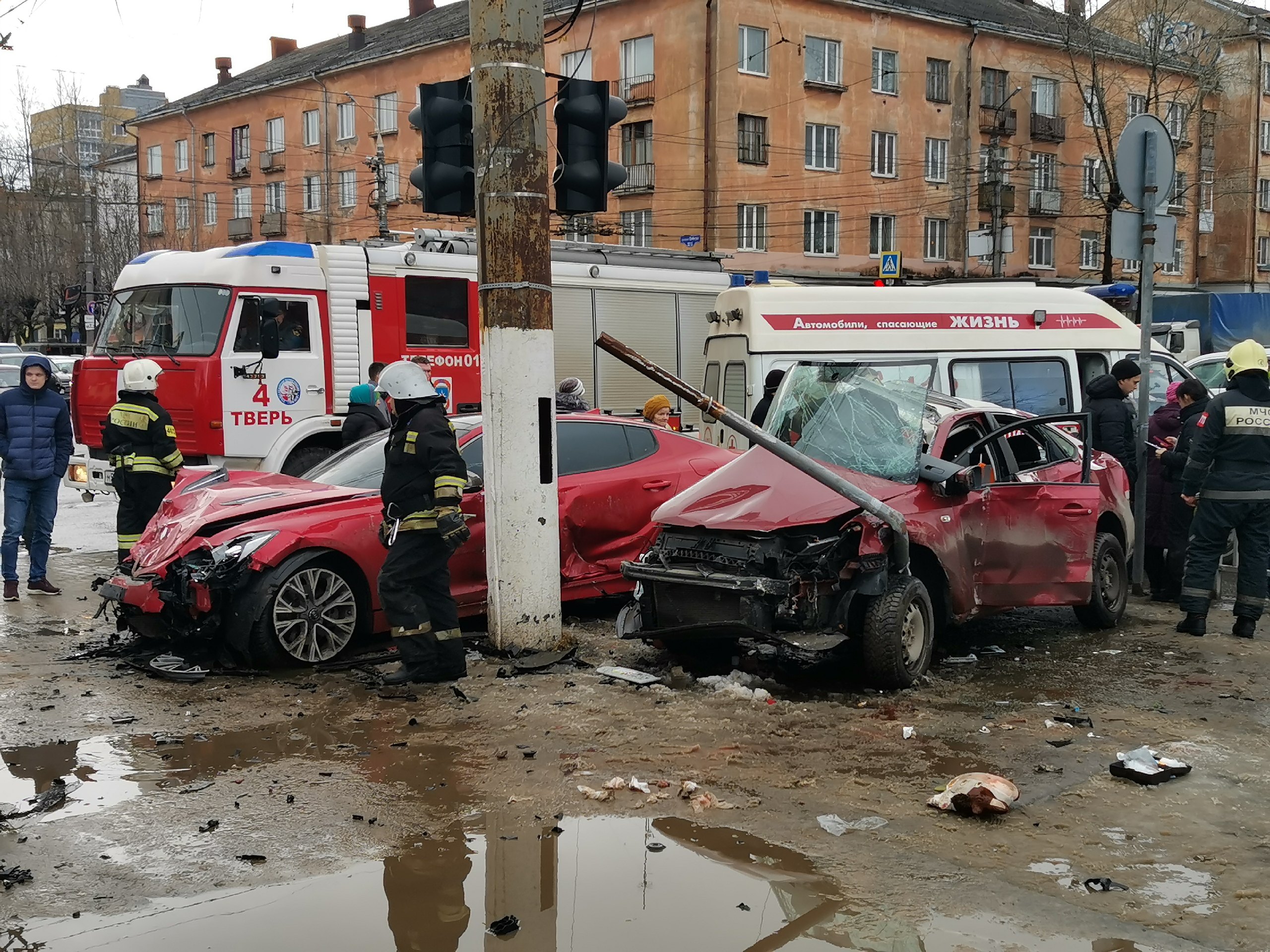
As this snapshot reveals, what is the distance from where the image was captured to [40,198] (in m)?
46.2

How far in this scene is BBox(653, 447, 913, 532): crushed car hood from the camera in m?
6.79

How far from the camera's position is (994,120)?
141ft

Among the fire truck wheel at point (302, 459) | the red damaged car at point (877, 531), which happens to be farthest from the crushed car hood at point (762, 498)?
the fire truck wheel at point (302, 459)

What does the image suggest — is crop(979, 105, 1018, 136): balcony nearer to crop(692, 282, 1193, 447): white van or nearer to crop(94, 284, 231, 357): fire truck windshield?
crop(692, 282, 1193, 447): white van

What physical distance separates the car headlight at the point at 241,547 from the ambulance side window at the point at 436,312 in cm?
757


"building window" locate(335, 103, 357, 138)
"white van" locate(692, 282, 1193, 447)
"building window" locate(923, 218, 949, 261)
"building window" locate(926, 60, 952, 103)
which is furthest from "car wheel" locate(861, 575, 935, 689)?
"building window" locate(335, 103, 357, 138)

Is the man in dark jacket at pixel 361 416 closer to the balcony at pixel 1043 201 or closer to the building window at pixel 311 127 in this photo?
the balcony at pixel 1043 201

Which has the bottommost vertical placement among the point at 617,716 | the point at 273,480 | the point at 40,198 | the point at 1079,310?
the point at 617,716

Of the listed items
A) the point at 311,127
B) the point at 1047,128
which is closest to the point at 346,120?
the point at 311,127

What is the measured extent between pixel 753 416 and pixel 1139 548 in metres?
3.73

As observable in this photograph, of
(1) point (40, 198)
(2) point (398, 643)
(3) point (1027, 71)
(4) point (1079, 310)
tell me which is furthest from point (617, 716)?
(1) point (40, 198)

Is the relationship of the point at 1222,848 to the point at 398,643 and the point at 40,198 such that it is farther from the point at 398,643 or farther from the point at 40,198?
the point at 40,198

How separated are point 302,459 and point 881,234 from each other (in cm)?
3121

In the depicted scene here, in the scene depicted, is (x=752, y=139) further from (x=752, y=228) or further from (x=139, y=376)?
(x=139, y=376)
